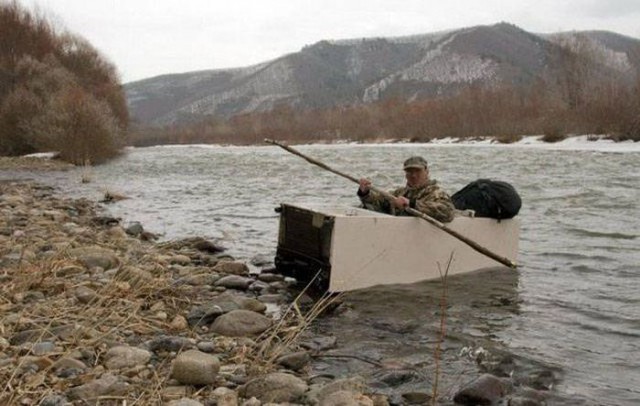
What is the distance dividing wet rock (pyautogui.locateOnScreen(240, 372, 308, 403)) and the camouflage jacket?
307cm

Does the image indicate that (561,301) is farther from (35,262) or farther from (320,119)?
(320,119)

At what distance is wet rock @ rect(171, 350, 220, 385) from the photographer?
3566 millimetres

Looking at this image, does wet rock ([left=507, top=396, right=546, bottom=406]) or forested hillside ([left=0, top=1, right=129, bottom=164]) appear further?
forested hillside ([left=0, top=1, right=129, bottom=164])

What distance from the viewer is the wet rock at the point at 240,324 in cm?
473

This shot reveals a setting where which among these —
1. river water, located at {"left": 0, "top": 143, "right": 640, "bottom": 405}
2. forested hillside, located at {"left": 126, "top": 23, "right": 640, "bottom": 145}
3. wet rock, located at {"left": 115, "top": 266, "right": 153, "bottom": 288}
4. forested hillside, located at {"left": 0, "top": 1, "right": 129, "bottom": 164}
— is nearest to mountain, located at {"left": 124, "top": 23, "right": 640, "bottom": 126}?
forested hillside, located at {"left": 126, "top": 23, "right": 640, "bottom": 145}

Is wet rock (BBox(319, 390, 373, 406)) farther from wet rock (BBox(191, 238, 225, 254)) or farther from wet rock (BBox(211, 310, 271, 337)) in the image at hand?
wet rock (BBox(191, 238, 225, 254))

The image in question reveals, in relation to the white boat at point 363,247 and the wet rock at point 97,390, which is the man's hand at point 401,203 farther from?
the wet rock at point 97,390

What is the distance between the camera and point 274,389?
358 centimetres

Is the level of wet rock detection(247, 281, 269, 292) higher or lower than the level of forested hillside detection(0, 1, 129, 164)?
lower

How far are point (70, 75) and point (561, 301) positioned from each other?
3783cm

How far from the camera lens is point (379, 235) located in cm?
594

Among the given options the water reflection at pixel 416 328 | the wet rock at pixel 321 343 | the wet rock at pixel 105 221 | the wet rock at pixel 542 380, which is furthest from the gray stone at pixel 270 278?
the wet rock at pixel 105 221

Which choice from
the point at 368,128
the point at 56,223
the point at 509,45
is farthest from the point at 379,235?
the point at 509,45

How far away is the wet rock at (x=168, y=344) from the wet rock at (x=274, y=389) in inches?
29.9
